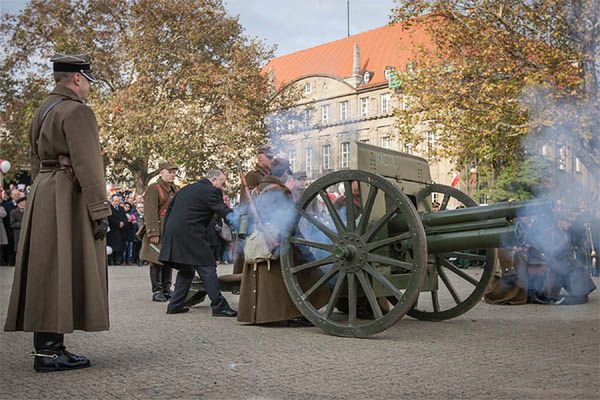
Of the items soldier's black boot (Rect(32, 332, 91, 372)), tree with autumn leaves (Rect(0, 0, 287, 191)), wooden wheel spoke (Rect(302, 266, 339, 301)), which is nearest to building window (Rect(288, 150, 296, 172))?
wooden wheel spoke (Rect(302, 266, 339, 301))

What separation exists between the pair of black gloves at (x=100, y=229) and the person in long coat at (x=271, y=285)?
7.98 ft

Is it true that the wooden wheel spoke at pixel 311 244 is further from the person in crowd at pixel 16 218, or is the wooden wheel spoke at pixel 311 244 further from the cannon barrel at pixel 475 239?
the person in crowd at pixel 16 218

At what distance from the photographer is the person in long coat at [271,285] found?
7680 mm

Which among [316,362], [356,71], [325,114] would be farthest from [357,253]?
[356,71]

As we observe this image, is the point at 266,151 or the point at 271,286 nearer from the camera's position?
the point at 271,286

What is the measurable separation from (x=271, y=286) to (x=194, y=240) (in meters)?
1.54

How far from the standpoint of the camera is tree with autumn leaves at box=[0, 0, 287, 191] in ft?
96.4

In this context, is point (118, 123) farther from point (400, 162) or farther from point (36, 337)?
point (36, 337)

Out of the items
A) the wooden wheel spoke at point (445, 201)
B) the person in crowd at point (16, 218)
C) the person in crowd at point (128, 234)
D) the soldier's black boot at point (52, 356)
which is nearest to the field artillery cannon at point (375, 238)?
the wooden wheel spoke at point (445, 201)

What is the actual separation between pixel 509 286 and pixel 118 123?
21.5 m

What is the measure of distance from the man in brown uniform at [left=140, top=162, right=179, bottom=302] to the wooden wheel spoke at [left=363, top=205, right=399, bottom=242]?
423cm

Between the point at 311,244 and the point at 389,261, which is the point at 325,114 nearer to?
the point at 311,244

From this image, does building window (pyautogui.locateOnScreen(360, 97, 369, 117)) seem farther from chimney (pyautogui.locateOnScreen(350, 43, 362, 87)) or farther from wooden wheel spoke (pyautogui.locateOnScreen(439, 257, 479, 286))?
wooden wheel spoke (pyautogui.locateOnScreen(439, 257, 479, 286))

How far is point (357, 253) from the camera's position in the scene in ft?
22.8
